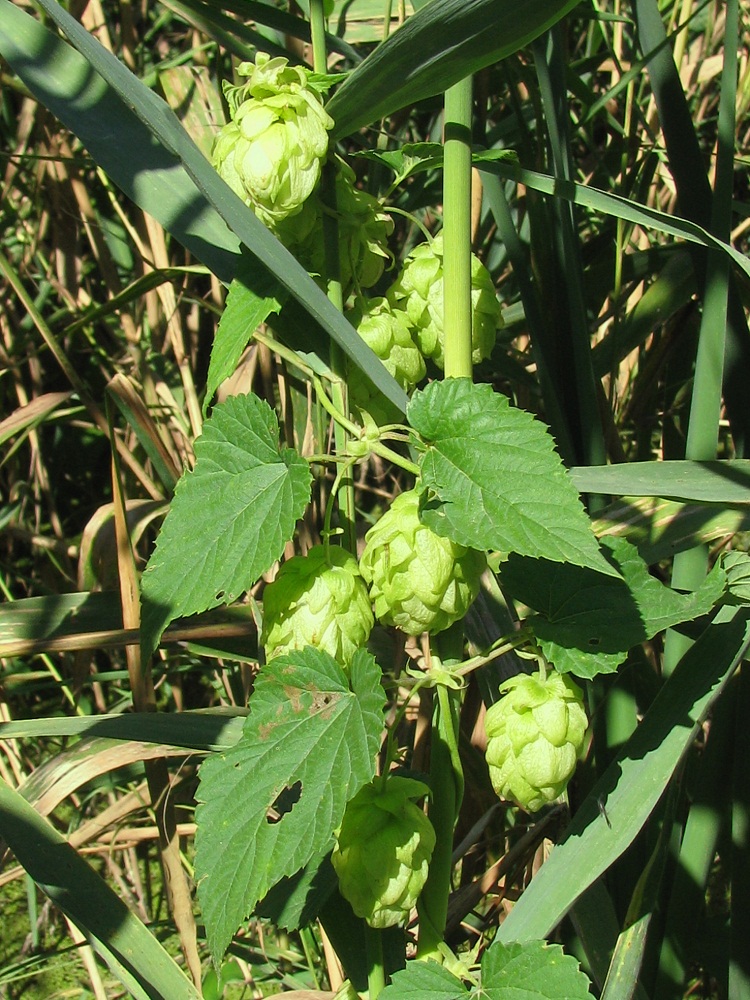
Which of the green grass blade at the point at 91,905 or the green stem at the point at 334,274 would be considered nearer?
the green stem at the point at 334,274

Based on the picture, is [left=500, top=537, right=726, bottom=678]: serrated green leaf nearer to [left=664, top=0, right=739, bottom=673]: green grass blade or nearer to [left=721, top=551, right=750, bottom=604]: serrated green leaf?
[left=721, top=551, right=750, bottom=604]: serrated green leaf

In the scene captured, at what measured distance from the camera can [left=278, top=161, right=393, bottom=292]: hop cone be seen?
21.7 inches

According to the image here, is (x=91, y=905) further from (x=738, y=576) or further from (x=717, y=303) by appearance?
(x=717, y=303)

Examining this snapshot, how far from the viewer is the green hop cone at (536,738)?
1.63 ft

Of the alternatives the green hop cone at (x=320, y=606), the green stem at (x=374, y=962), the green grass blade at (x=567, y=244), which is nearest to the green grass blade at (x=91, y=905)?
the green stem at (x=374, y=962)

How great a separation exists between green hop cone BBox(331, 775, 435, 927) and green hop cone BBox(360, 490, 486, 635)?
0.32ft

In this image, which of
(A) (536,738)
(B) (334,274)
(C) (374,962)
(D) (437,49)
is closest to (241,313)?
(B) (334,274)

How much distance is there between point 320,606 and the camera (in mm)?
504

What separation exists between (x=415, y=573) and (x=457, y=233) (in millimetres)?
189

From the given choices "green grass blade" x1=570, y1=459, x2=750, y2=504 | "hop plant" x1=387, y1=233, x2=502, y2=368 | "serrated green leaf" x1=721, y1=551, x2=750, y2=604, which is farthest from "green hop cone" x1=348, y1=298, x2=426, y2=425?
"serrated green leaf" x1=721, y1=551, x2=750, y2=604

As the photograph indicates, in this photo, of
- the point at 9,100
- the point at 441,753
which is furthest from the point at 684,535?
the point at 9,100

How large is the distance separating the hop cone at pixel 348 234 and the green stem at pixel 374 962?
384 millimetres

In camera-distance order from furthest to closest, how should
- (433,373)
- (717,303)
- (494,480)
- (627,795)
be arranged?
(433,373)
(717,303)
(627,795)
(494,480)

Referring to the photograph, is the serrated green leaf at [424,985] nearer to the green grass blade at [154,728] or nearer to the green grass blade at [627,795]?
the green grass blade at [627,795]
